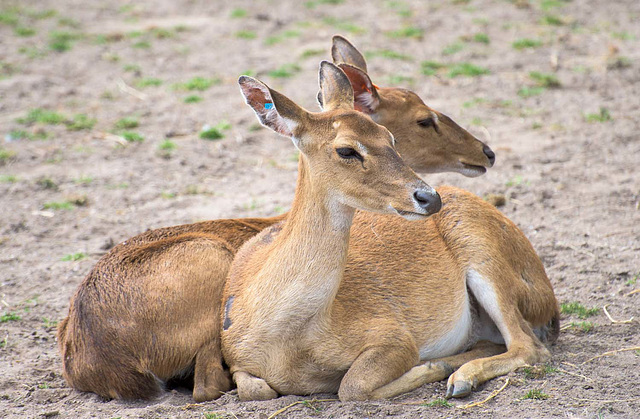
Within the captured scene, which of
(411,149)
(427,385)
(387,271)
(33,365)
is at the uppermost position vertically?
(411,149)

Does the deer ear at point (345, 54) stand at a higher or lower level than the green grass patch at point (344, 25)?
higher

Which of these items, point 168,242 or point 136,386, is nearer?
point 136,386

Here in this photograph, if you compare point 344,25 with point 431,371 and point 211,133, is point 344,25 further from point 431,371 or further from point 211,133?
point 431,371

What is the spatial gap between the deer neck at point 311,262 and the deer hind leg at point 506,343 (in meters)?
0.89

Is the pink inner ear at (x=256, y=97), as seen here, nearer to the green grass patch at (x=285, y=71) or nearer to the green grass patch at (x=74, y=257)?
the green grass patch at (x=74, y=257)

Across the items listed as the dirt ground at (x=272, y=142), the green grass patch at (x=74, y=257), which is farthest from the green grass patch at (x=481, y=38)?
the green grass patch at (x=74, y=257)

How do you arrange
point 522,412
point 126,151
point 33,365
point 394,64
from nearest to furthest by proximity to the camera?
point 522,412 → point 33,365 → point 126,151 → point 394,64

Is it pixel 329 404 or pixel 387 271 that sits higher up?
pixel 387 271

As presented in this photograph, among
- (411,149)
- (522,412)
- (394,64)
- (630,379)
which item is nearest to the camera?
(522,412)

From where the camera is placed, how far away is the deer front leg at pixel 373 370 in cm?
482

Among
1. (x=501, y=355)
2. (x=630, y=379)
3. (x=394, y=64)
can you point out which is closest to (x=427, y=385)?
(x=501, y=355)

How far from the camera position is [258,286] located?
16.4 feet

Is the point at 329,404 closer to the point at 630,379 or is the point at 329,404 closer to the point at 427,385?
the point at 427,385

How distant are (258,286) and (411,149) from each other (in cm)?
202
